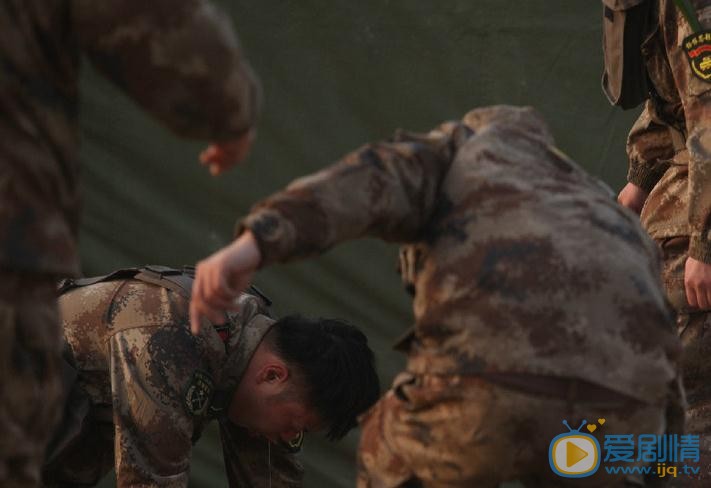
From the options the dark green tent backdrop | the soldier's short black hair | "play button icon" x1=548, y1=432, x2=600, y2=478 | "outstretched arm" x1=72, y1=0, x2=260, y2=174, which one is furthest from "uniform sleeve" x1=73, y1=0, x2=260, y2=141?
the dark green tent backdrop

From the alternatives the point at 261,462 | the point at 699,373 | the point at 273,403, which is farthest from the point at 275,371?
the point at 699,373

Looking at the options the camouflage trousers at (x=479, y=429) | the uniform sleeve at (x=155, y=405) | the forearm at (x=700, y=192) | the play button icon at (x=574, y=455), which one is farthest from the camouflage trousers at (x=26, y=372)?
Answer: the forearm at (x=700, y=192)

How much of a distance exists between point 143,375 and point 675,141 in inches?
48.8

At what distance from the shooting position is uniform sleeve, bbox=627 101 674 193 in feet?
9.78

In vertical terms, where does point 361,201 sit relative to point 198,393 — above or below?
above

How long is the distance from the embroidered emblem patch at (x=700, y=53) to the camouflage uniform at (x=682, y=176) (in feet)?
0.04

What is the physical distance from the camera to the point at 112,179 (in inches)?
150

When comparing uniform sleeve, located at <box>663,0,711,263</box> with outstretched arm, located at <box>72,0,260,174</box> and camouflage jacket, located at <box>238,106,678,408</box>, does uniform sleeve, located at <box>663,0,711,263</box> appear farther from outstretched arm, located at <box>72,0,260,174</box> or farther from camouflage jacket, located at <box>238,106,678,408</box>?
outstretched arm, located at <box>72,0,260,174</box>

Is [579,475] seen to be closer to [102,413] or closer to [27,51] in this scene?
[27,51]

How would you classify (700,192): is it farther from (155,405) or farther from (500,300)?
(155,405)

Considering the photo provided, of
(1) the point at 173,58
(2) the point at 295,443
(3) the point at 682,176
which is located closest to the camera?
(1) the point at 173,58

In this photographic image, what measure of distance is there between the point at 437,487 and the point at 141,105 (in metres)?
0.77

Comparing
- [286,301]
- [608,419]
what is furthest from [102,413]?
[608,419]

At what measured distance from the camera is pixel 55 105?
1.67m
